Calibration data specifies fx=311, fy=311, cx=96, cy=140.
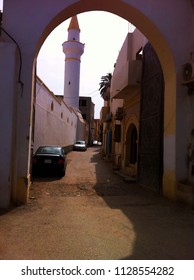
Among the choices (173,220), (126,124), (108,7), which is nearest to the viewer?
(173,220)

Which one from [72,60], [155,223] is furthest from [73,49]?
[155,223]

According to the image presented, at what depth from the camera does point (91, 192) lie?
10.2 metres

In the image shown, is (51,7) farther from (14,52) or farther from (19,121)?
(19,121)

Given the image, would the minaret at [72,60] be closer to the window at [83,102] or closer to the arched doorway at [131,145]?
the window at [83,102]

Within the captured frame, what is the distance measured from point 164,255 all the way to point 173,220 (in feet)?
7.26

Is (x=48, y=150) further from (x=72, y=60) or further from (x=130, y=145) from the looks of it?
(x=72, y=60)

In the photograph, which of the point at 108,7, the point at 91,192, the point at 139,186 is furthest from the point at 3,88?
the point at 139,186

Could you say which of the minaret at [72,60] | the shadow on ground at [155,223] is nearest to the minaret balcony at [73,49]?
the minaret at [72,60]

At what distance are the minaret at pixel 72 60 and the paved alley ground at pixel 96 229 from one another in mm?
36520

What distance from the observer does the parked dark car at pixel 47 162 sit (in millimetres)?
13492

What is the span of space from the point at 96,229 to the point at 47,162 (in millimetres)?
8254

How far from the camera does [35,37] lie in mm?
7734

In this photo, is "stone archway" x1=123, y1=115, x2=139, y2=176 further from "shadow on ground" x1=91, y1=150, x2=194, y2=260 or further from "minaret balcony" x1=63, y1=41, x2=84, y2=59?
"minaret balcony" x1=63, y1=41, x2=84, y2=59

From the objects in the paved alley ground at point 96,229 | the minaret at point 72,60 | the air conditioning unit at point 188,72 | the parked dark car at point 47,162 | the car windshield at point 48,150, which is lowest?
the paved alley ground at point 96,229
